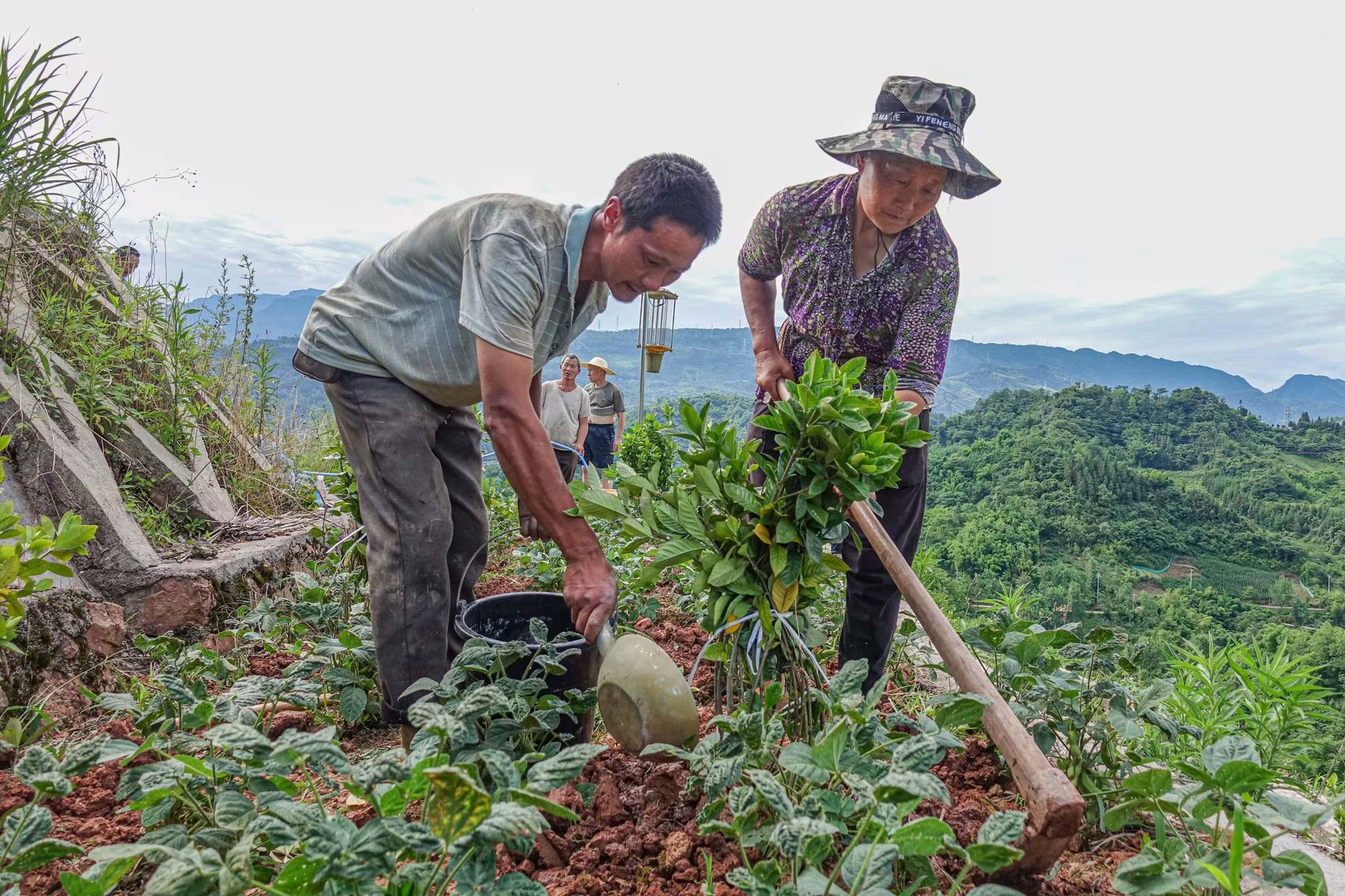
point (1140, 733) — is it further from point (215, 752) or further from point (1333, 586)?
point (1333, 586)

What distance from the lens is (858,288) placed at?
242 cm

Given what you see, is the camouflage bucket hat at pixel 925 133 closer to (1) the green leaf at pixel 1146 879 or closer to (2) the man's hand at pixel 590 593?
(2) the man's hand at pixel 590 593

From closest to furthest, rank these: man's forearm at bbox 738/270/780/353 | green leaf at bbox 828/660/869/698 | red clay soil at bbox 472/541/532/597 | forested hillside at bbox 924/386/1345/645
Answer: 1. green leaf at bbox 828/660/869/698
2. man's forearm at bbox 738/270/780/353
3. red clay soil at bbox 472/541/532/597
4. forested hillside at bbox 924/386/1345/645

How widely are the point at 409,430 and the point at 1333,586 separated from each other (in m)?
32.4

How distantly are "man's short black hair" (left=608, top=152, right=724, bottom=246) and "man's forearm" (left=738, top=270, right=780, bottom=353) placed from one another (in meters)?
0.63

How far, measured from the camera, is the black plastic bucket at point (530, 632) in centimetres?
197

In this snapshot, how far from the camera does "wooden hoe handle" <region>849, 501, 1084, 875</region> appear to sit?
1258 mm

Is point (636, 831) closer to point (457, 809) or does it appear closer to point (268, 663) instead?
point (457, 809)

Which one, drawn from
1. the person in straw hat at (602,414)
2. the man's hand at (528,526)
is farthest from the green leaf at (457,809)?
the person in straw hat at (602,414)

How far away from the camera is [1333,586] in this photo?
24.5m

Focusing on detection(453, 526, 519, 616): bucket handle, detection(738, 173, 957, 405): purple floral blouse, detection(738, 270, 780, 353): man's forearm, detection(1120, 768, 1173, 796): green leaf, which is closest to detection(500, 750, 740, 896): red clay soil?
detection(1120, 768, 1173, 796): green leaf

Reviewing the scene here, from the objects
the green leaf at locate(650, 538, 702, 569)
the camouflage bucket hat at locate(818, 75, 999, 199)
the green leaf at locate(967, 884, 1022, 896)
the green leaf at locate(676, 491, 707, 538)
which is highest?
the camouflage bucket hat at locate(818, 75, 999, 199)

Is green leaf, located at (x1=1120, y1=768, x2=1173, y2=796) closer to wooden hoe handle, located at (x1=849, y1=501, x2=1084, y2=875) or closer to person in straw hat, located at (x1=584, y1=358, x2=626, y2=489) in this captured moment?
wooden hoe handle, located at (x1=849, y1=501, x2=1084, y2=875)

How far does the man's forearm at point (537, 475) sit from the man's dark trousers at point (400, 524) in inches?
16.8
